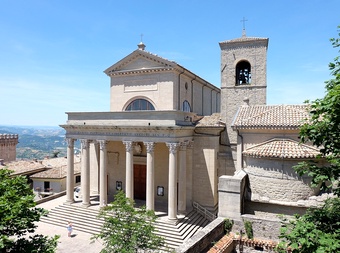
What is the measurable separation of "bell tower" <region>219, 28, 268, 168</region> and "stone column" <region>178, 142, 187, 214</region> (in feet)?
15.7

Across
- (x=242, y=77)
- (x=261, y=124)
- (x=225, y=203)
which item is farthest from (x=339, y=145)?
(x=242, y=77)

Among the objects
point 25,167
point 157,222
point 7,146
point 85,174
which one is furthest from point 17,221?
point 7,146

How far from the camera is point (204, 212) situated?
21922mm

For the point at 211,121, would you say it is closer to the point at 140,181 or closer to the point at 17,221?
the point at 140,181

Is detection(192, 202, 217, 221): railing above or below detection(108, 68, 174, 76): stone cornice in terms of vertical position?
below

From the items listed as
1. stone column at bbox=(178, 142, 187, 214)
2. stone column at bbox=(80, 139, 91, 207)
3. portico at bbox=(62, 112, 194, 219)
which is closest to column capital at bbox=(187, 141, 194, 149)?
portico at bbox=(62, 112, 194, 219)

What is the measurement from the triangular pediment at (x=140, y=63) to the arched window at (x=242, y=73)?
6499 millimetres

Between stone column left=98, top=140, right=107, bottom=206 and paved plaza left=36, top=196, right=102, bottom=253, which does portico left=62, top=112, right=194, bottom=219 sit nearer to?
stone column left=98, top=140, right=107, bottom=206

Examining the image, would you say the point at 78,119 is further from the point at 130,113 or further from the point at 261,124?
the point at 261,124

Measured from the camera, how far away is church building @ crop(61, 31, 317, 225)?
17.3 metres

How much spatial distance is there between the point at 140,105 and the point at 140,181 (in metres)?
8.16

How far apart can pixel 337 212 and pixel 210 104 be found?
28.0 meters

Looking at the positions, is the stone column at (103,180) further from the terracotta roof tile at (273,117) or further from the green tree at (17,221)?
the green tree at (17,221)

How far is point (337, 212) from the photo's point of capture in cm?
725
